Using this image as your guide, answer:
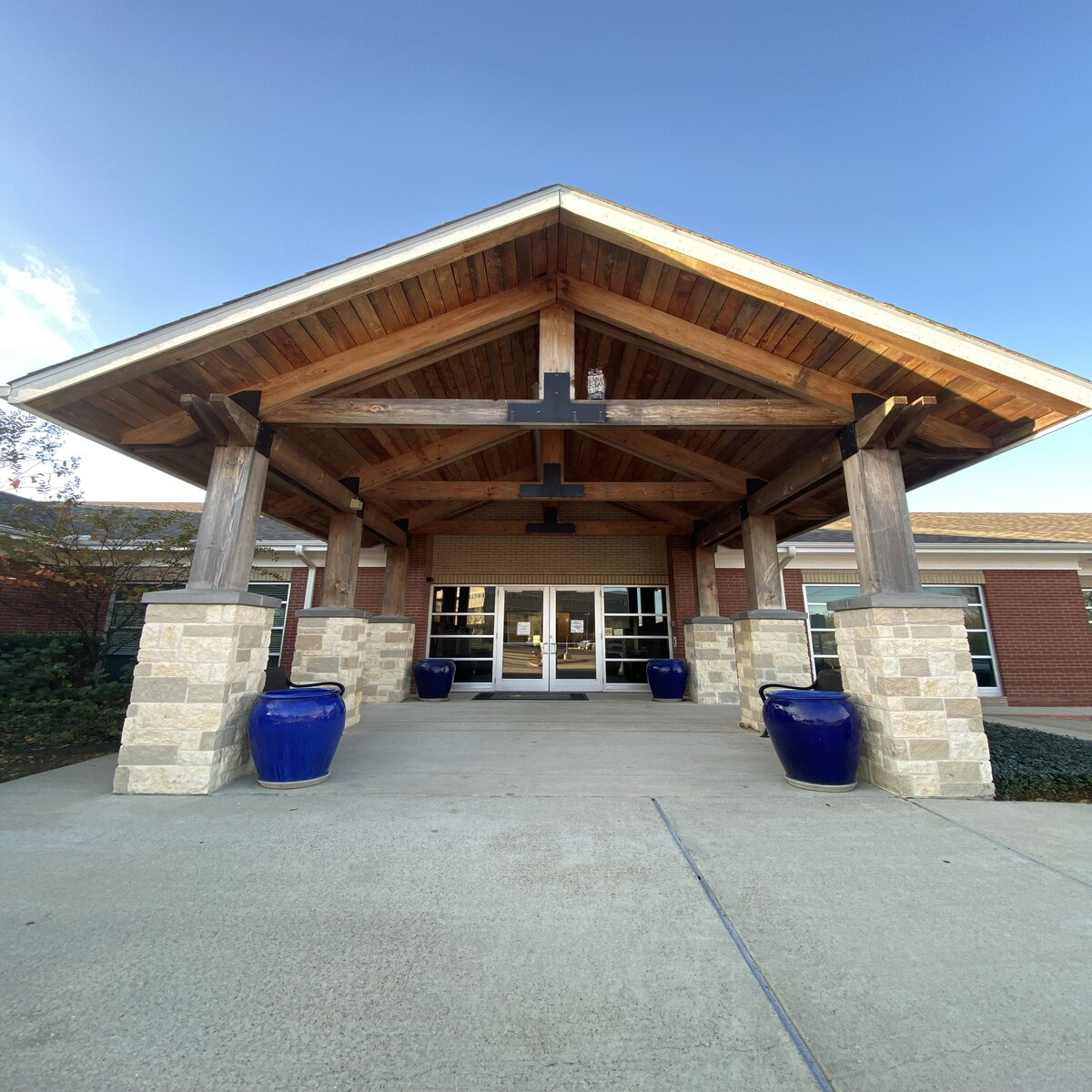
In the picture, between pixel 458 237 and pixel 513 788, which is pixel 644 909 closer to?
pixel 513 788

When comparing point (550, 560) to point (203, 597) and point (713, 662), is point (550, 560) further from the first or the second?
point (203, 597)

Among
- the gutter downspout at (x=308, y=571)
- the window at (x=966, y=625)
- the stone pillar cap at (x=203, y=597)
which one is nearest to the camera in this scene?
the stone pillar cap at (x=203, y=597)

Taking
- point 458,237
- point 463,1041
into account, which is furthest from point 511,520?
point 463,1041

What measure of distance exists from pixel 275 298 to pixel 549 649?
762 cm

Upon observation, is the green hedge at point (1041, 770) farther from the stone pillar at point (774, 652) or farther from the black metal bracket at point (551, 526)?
the black metal bracket at point (551, 526)

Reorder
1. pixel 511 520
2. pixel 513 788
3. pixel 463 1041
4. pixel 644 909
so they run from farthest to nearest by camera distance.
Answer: pixel 511 520
pixel 513 788
pixel 644 909
pixel 463 1041

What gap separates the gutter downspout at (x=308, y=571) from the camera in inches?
393

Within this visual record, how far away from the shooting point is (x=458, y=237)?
159 inches

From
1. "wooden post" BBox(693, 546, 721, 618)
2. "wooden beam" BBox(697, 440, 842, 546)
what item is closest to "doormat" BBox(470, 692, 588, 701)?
"wooden post" BBox(693, 546, 721, 618)

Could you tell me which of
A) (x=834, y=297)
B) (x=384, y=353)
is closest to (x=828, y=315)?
(x=834, y=297)

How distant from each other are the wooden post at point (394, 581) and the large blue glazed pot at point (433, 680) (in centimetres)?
113

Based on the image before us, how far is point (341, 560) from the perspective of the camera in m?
6.60

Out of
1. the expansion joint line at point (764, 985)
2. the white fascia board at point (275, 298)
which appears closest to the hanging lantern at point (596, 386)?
the white fascia board at point (275, 298)

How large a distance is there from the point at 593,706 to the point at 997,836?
5361 mm
